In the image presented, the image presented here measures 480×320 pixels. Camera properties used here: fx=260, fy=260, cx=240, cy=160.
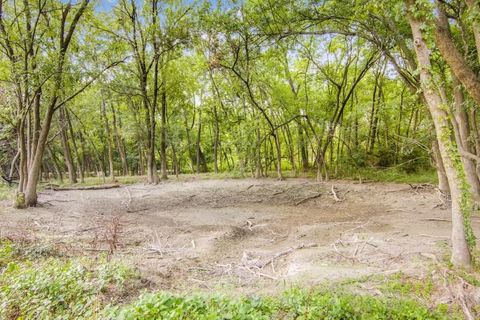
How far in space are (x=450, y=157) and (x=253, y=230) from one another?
5358mm

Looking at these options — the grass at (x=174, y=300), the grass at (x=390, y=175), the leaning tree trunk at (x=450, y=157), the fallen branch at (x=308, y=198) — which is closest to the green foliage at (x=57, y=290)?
the grass at (x=174, y=300)

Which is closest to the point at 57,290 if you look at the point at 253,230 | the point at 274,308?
the point at 274,308

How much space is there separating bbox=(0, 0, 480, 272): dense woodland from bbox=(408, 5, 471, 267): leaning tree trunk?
0.02m

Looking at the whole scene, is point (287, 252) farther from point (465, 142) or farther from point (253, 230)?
point (465, 142)

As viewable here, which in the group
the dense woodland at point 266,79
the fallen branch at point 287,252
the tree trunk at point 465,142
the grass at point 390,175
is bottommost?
the fallen branch at point 287,252

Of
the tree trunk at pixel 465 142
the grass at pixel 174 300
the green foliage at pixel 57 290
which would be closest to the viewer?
the grass at pixel 174 300

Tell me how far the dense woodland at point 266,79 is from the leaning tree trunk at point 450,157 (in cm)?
2

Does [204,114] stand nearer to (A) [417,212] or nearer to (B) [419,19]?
(A) [417,212]

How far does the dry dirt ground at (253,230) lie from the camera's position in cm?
473

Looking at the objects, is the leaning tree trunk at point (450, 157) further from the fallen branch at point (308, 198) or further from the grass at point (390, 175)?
the grass at point (390, 175)

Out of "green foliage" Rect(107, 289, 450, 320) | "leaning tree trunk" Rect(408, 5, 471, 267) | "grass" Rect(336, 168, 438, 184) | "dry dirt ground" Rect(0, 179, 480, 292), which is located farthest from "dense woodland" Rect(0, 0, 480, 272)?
"green foliage" Rect(107, 289, 450, 320)

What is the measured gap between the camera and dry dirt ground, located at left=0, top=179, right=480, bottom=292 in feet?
15.5

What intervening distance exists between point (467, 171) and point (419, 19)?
15.2ft

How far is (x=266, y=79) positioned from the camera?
14.9m
